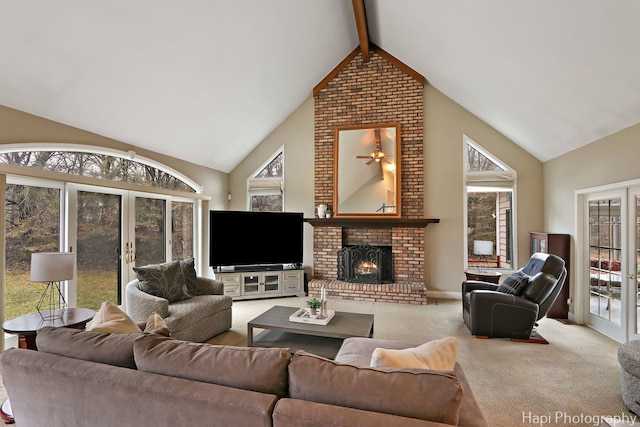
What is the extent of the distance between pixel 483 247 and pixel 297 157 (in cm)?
386

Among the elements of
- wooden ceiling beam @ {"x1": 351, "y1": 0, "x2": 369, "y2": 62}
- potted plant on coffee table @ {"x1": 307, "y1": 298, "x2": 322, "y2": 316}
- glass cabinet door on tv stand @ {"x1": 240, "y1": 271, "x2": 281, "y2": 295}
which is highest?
wooden ceiling beam @ {"x1": 351, "y1": 0, "x2": 369, "y2": 62}

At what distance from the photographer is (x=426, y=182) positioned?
589 centimetres

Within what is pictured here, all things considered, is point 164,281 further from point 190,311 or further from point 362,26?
point 362,26

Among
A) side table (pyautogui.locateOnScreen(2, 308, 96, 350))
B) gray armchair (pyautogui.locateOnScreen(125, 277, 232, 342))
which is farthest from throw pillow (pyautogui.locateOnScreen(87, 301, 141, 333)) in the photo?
gray armchair (pyautogui.locateOnScreen(125, 277, 232, 342))

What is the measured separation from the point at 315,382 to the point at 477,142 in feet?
18.4

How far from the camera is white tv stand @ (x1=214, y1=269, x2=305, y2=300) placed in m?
5.56

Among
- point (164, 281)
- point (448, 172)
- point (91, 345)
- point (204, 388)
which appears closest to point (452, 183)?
point (448, 172)

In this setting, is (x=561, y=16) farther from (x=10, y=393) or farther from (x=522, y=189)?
(x=10, y=393)

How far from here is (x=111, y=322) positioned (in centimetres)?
192

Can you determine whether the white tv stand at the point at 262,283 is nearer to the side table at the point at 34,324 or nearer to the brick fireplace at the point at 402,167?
the brick fireplace at the point at 402,167

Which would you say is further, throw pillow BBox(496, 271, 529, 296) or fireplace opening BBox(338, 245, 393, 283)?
fireplace opening BBox(338, 245, 393, 283)

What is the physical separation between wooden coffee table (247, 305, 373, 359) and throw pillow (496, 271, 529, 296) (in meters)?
1.86

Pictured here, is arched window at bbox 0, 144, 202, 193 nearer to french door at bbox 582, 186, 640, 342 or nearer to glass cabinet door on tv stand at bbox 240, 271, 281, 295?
glass cabinet door on tv stand at bbox 240, 271, 281, 295

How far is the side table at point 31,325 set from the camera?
2270 mm
